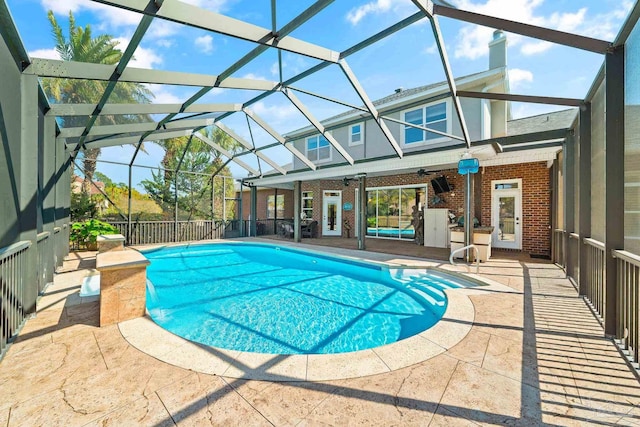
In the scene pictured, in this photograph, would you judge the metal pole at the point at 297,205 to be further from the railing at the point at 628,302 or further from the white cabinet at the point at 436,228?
the railing at the point at 628,302

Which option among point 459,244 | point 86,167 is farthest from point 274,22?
point 86,167

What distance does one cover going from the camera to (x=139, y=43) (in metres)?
4.09

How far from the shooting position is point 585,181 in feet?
14.8

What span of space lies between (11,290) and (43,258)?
7.34 feet

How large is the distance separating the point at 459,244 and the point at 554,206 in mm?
2776

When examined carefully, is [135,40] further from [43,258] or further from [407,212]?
[407,212]

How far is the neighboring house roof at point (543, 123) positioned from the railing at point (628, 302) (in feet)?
27.0

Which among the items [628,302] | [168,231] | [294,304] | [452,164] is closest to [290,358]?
[294,304]

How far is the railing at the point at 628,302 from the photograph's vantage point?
262cm

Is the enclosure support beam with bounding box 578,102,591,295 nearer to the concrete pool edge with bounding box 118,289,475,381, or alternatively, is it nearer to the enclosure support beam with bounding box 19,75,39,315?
the concrete pool edge with bounding box 118,289,475,381

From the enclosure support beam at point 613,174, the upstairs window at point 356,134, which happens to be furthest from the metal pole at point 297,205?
the enclosure support beam at point 613,174

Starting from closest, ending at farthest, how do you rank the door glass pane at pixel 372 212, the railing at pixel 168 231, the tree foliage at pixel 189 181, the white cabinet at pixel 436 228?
the white cabinet at pixel 436 228 < the railing at pixel 168 231 < the door glass pane at pixel 372 212 < the tree foliage at pixel 189 181

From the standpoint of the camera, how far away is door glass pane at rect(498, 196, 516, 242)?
9.40 m

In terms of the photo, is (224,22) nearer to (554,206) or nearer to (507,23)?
(507,23)
